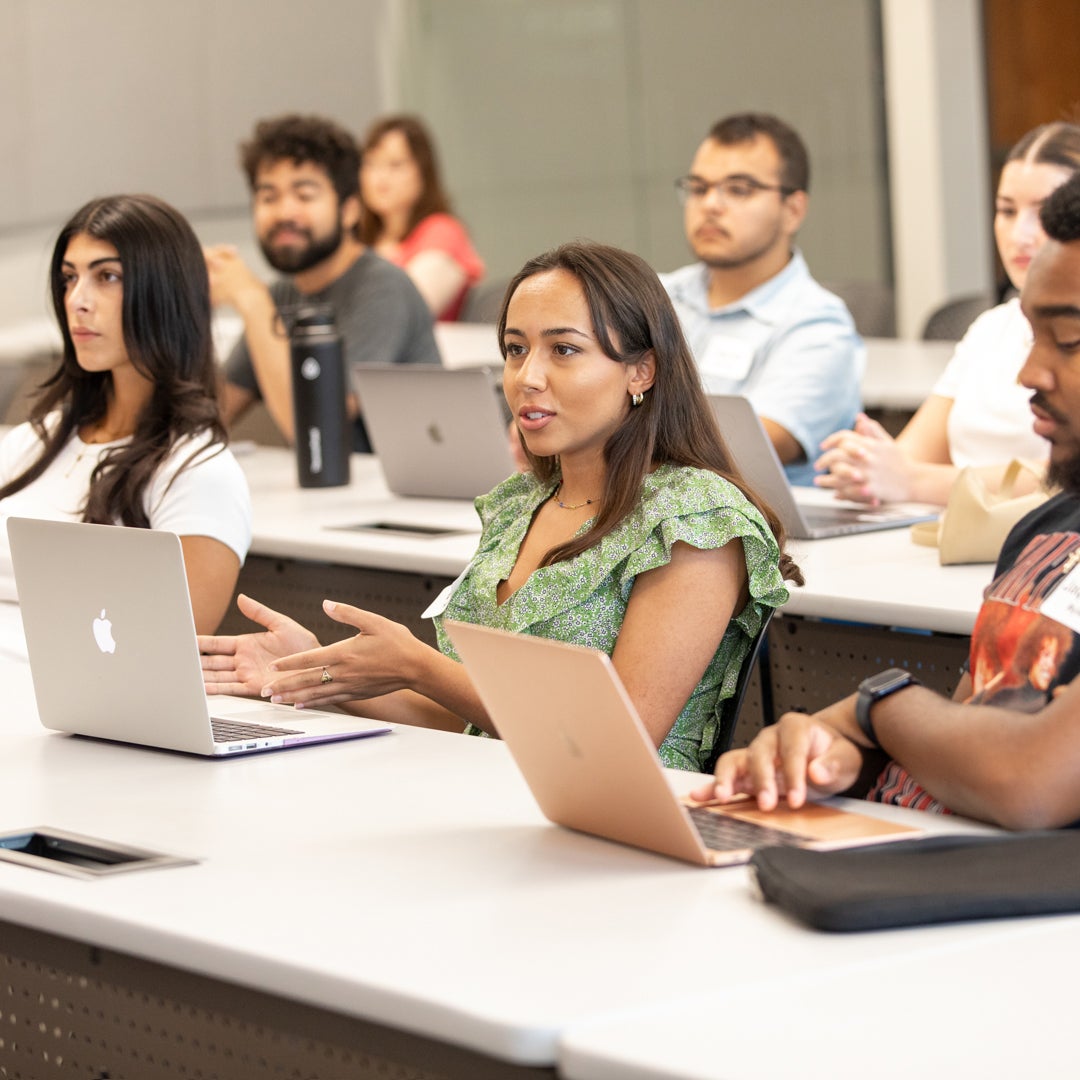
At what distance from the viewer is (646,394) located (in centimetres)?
201

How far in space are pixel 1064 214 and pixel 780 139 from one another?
2.37 meters

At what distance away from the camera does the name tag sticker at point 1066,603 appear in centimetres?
148

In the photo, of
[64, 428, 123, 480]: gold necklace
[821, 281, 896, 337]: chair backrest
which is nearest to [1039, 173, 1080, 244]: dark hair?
[64, 428, 123, 480]: gold necklace

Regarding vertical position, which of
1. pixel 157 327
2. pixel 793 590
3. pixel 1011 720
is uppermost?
pixel 157 327

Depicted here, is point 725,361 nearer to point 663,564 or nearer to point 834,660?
point 834,660

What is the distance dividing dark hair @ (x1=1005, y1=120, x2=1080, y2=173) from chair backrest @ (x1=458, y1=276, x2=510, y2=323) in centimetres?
286

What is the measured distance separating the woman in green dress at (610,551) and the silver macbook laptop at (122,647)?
106 mm

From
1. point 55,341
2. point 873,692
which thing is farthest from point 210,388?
point 55,341

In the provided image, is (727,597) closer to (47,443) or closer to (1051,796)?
(1051,796)

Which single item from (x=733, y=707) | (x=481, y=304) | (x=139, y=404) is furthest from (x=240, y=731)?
(x=481, y=304)

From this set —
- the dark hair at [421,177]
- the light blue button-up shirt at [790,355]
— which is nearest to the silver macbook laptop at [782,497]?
the light blue button-up shirt at [790,355]

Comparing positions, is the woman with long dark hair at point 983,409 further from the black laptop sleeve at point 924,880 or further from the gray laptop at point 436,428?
the black laptop sleeve at point 924,880

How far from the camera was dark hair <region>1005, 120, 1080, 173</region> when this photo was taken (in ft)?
10.2

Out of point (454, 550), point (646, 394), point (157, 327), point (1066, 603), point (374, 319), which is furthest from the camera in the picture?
point (374, 319)
